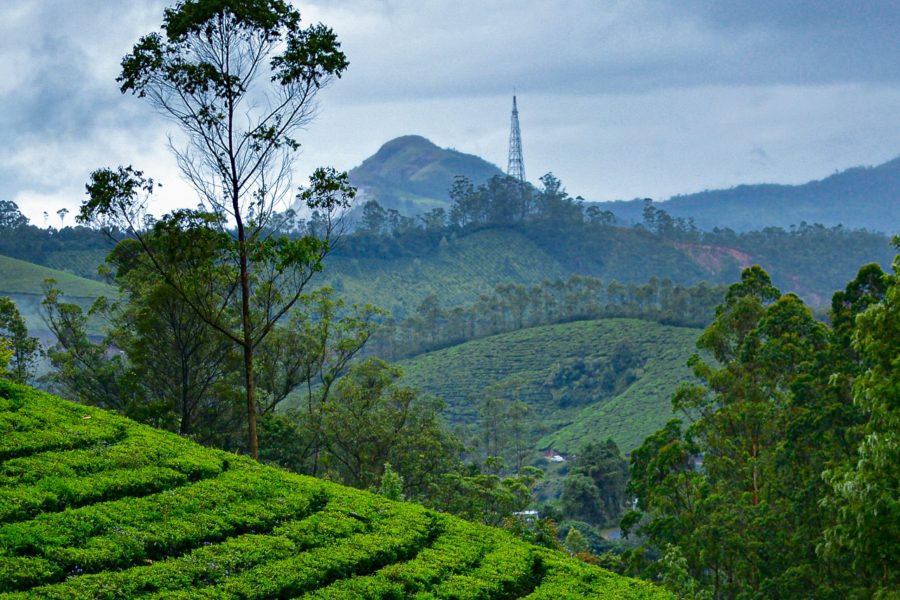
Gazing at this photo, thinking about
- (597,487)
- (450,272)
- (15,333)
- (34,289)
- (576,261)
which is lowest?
(597,487)

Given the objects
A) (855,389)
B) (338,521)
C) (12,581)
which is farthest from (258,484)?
(855,389)

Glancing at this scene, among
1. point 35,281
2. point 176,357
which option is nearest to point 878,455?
point 176,357

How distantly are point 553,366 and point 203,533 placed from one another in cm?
6331

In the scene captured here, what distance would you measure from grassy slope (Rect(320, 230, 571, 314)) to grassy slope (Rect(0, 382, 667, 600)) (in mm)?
82355

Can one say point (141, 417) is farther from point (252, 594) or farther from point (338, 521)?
point (252, 594)

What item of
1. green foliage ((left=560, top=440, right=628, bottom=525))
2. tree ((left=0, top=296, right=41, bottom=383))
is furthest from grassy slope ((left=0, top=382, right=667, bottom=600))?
green foliage ((left=560, top=440, right=628, bottom=525))

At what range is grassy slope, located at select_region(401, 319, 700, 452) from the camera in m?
60.0

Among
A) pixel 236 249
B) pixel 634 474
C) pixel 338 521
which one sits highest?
pixel 236 249

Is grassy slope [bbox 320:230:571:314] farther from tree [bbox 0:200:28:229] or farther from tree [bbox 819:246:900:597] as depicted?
tree [bbox 819:246:900:597]

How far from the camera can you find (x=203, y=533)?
975cm

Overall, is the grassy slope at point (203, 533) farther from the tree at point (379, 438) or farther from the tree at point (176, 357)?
the tree at point (379, 438)

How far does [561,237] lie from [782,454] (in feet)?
339

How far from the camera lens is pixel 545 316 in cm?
8662

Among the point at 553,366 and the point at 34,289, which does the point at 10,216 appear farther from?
the point at 553,366
